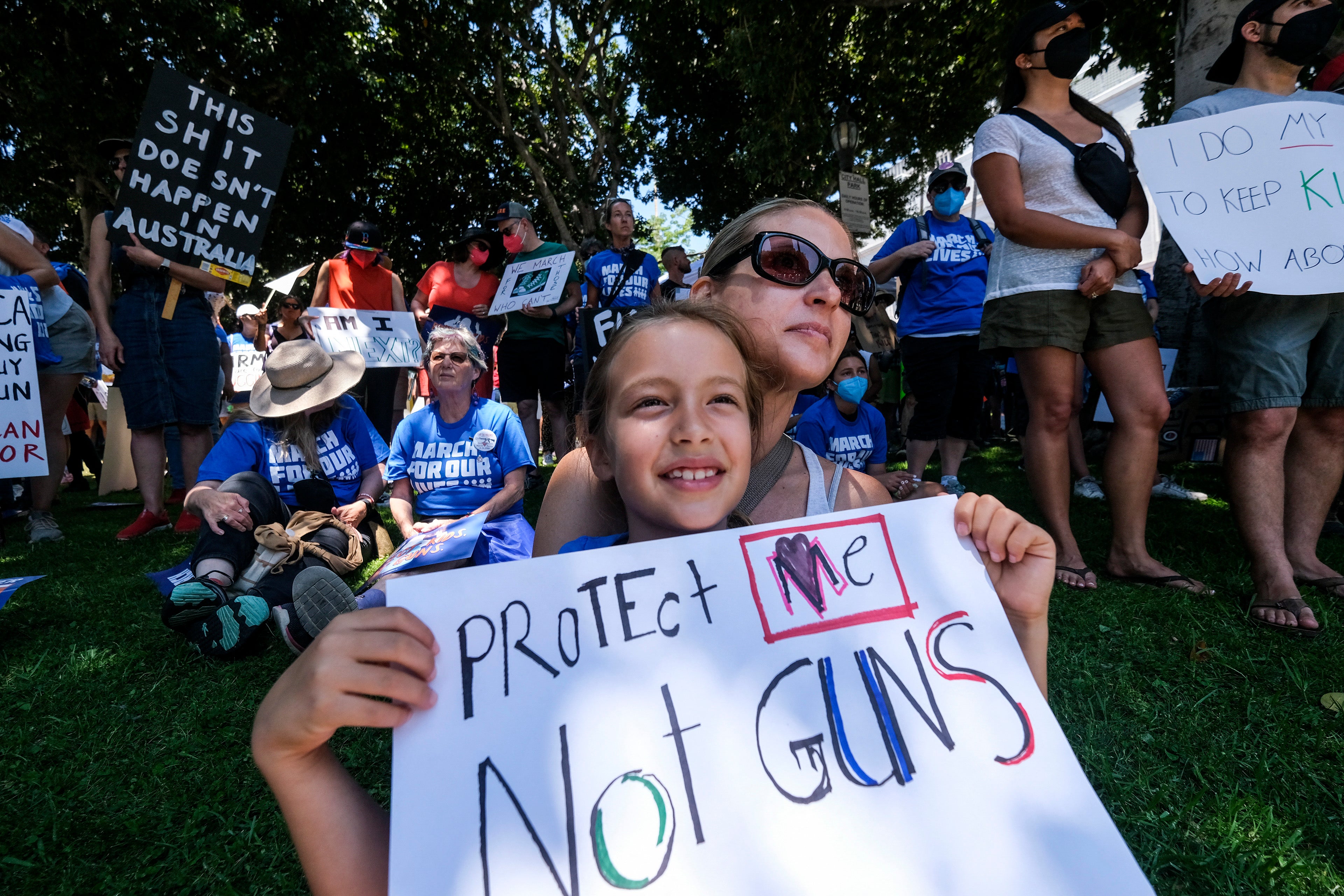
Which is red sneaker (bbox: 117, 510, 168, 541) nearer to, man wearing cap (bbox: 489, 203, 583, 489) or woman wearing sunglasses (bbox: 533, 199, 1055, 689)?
man wearing cap (bbox: 489, 203, 583, 489)

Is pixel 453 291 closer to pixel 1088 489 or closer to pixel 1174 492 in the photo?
pixel 1088 489

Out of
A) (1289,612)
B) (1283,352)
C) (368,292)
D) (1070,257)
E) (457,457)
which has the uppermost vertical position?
(1070,257)

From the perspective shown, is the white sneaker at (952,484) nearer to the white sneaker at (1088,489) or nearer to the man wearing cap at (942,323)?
the man wearing cap at (942,323)

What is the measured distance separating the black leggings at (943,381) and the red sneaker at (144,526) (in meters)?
5.14

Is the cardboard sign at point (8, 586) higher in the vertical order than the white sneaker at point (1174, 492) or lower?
higher

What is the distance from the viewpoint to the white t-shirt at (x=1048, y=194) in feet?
8.68

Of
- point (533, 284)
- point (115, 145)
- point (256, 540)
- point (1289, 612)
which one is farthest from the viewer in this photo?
point (533, 284)

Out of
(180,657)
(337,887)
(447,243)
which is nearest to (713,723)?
(337,887)

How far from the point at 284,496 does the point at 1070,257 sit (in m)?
3.74

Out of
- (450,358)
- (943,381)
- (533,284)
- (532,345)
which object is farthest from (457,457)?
(943,381)

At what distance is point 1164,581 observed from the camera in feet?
9.09

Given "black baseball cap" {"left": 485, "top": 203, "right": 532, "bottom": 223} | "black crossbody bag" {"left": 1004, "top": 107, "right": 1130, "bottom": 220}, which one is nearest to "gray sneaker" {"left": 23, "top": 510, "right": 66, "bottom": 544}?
"black baseball cap" {"left": 485, "top": 203, "right": 532, "bottom": 223}

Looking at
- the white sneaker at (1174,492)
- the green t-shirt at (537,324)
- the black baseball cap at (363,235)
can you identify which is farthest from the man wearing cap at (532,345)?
the white sneaker at (1174,492)

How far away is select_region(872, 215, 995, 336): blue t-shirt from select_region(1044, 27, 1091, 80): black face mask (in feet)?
5.89
